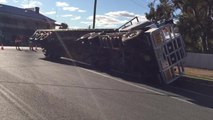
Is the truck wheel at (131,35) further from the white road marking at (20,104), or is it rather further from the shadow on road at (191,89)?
the white road marking at (20,104)

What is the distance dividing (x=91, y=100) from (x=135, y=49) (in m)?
7.73

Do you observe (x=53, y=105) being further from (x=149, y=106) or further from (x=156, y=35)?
(x=156, y=35)

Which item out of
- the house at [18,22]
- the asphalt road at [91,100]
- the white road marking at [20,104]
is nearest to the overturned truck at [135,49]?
the asphalt road at [91,100]

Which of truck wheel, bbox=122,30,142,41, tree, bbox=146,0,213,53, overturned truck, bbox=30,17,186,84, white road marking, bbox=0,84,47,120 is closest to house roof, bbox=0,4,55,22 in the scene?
tree, bbox=146,0,213,53

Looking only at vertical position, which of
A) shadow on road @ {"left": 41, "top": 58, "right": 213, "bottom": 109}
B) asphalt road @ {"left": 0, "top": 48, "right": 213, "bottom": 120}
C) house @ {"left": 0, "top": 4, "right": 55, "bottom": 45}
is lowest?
shadow on road @ {"left": 41, "top": 58, "right": 213, "bottom": 109}

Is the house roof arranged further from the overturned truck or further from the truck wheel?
the truck wheel

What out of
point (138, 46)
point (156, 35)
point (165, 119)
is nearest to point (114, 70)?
point (138, 46)

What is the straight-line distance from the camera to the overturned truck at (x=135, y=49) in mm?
16859

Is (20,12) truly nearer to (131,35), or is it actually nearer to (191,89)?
(131,35)

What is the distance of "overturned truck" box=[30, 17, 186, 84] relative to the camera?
16859mm

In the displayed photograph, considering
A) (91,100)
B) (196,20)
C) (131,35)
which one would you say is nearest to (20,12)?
(196,20)

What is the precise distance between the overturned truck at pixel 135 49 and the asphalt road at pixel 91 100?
142cm

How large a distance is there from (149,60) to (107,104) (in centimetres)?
723

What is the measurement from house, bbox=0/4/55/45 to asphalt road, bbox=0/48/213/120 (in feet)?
189
